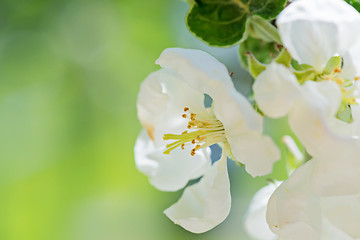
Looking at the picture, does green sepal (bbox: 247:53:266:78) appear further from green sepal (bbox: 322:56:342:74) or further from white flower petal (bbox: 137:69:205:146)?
white flower petal (bbox: 137:69:205:146)

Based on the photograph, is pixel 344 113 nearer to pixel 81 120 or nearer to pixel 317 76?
pixel 317 76

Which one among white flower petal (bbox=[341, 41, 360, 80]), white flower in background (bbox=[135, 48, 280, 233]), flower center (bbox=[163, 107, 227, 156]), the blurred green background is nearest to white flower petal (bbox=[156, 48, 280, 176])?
white flower in background (bbox=[135, 48, 280, 233])

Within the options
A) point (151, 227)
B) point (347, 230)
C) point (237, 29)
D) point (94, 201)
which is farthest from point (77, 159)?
point (347, 230)

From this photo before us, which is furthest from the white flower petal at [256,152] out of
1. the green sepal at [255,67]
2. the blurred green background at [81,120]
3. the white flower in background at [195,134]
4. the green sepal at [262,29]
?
the blurred green background at [81,120]

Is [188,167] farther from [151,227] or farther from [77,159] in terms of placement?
[151,227]

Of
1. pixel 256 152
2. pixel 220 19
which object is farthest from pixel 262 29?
pixel 256 152

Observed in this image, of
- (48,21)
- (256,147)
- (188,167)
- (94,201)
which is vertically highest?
(256,147)
